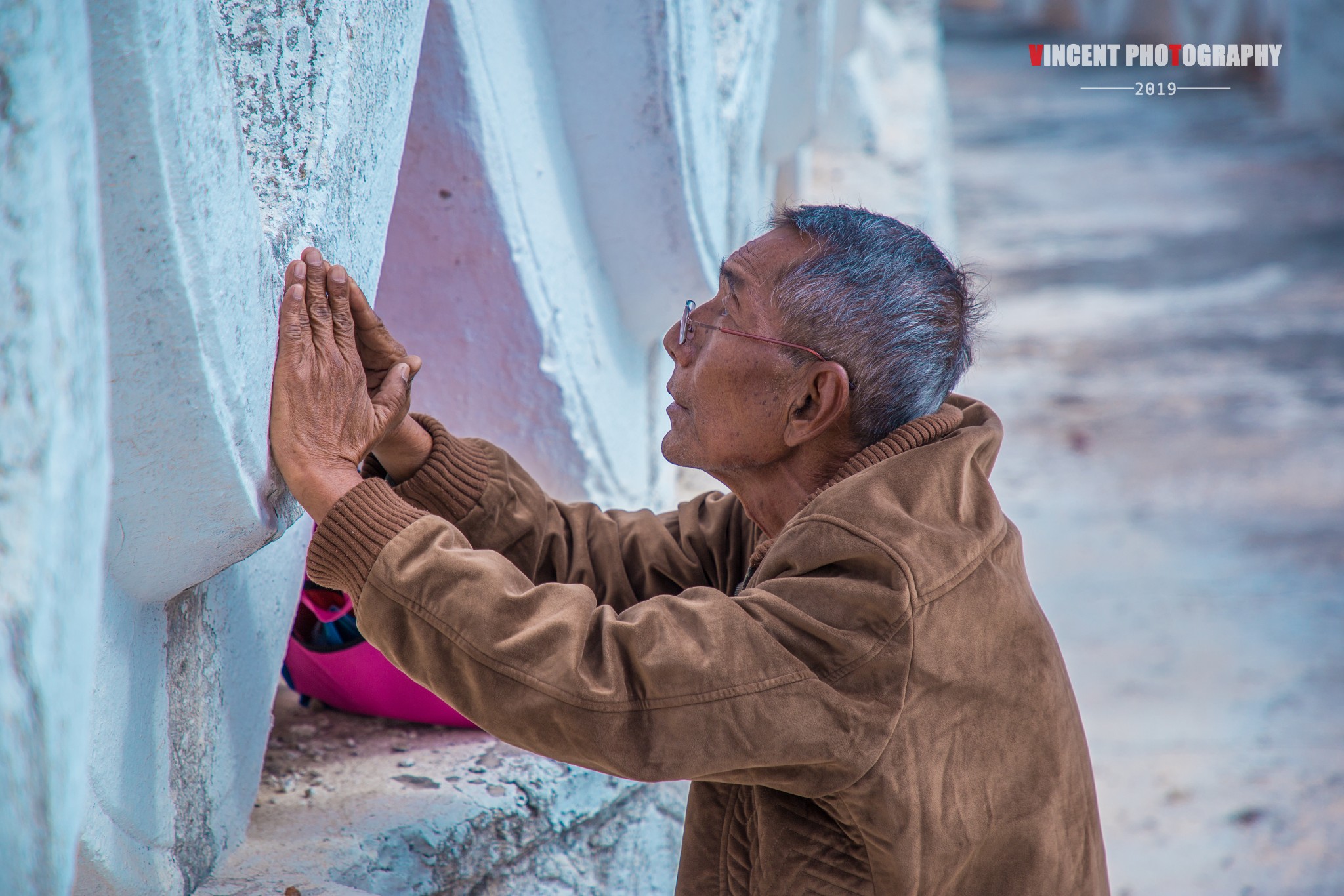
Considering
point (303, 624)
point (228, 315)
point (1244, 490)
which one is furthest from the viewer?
point (1244, 490)

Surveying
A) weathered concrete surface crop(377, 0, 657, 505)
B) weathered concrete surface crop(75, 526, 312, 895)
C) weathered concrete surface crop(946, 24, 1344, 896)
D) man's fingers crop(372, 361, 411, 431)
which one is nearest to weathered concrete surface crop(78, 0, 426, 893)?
weathered concrete surface crop(75, 526, 312, 895)

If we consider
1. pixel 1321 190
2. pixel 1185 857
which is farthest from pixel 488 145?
pixel 1321 190

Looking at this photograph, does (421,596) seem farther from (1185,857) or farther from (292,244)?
(1185,857)

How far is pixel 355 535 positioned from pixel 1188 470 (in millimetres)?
3804

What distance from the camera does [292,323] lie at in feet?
3.93

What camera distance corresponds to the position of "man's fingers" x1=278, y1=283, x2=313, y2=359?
1.19m

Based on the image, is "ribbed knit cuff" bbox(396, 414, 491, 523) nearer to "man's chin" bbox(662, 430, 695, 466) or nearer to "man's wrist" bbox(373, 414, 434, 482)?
"man's wrist" bbox(373, 414, 434, 482)

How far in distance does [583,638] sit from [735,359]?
0.41m

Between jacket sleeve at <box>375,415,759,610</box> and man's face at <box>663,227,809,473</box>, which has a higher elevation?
man's face at <box>663,227,809,473</box>

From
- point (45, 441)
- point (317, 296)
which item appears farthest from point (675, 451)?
point (45, 441)

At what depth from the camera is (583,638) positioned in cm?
115

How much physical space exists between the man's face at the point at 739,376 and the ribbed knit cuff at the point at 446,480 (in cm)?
25

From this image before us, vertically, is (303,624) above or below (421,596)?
below

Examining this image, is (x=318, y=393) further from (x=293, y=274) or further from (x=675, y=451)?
(x=675, y=451)
